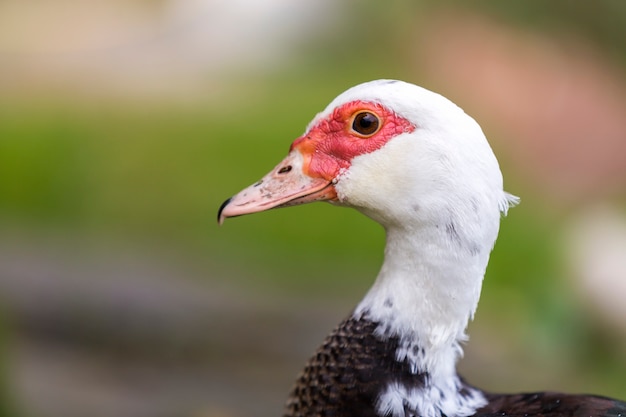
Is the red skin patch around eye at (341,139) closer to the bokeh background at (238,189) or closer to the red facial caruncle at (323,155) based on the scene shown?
the red facial caruncle at (323,155)

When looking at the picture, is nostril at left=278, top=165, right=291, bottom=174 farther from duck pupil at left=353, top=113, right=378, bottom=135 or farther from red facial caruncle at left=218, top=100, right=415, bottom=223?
duck pupil at left=353, top=113, right=378, bottom=135

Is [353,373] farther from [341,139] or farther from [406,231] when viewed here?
[341,139]

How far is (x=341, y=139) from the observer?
1.98m

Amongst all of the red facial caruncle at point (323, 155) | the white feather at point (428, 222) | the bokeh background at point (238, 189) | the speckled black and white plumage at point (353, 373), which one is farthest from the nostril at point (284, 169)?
the bokeh background at point (238, 189)

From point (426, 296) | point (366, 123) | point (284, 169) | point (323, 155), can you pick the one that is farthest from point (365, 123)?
point (426, 296)

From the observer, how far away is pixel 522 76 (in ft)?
24.1

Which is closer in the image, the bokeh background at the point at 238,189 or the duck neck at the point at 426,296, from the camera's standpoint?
the duck neck at the point at 426,296

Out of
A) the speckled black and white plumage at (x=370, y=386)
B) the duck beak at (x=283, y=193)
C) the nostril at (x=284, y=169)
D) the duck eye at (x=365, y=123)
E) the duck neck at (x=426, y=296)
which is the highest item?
the duck eye at (x=365, y=123)

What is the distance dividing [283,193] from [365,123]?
236mm

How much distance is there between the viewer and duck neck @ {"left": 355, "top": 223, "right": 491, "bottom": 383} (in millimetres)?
1943

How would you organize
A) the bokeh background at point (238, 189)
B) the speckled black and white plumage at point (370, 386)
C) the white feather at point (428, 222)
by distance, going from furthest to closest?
the bokeh background at point (238, 189), the speckled black and white plumage at point (370, 386), the white feather at point (428, 222)

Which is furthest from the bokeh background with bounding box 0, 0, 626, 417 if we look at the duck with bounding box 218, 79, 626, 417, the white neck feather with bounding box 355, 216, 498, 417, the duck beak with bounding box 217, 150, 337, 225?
the white neck feather with bounding box 355, 216, 498, 417

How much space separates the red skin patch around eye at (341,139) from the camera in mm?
1937

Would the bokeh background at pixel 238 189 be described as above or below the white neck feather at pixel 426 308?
above
